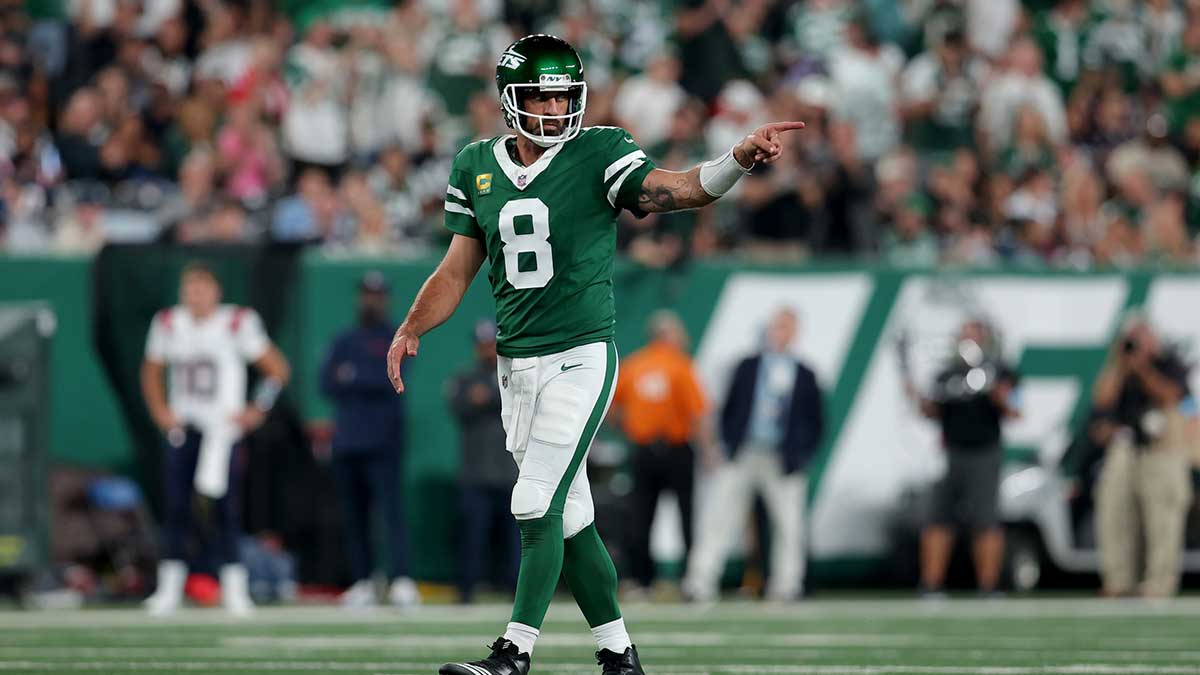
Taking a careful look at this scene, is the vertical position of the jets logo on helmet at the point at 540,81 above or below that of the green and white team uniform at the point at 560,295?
above

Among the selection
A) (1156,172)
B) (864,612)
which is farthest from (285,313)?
(1156,172)

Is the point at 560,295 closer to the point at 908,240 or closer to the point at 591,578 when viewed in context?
the point at 591,578

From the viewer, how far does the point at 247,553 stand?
13406 millimetres

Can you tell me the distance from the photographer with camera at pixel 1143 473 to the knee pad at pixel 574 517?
8.00 meters

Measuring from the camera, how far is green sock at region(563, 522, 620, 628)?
20.7 ft

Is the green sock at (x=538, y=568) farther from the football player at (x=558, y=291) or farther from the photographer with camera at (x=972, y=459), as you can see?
the photographer with camera at (x=972, y=459)

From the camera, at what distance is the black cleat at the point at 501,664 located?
589 cm

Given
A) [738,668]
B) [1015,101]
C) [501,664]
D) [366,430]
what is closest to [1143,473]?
[1015,101]

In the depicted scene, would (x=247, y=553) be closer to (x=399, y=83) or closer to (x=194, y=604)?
(x=194, y=604)

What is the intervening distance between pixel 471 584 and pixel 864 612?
8.35 feet

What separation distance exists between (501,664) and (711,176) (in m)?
1.53

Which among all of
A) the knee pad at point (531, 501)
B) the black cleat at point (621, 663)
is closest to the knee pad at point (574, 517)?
the knee pad at point (531, 501)

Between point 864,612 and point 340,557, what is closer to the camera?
point 864,612

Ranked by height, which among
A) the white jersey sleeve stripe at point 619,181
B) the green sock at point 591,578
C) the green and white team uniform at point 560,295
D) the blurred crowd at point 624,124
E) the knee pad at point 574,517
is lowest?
the green sock at point 591,578
